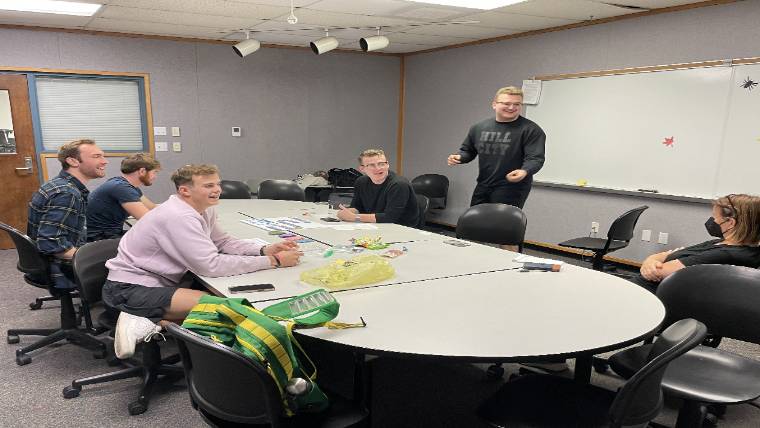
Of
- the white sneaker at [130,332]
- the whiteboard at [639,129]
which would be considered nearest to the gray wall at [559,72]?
the whiteboard at [639,129]

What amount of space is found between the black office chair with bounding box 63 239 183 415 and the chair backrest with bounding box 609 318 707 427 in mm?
2080

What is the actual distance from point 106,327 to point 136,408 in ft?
1.32

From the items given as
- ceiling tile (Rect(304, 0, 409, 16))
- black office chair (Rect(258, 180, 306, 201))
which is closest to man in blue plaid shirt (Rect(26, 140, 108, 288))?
black office chair (Rect(258, 180, 306, 201))

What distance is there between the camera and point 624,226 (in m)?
4.22

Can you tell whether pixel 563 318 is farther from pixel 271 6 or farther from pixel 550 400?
pixel 271 6

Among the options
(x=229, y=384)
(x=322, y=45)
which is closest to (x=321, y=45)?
(x=322, y=45)

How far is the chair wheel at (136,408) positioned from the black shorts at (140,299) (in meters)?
0.47

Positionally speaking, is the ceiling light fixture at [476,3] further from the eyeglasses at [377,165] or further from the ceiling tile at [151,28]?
the ceiling tile at [151,28]

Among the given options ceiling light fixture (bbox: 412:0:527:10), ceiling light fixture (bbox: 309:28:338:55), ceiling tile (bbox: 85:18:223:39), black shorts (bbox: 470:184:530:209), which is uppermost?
ceiling light fixture (bbox: 412:0:527:10)

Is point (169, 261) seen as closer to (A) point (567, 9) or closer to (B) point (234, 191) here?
(B) point (234, 191)

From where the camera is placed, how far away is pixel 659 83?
15.5 feet

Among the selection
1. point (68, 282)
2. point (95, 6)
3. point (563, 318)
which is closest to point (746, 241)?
point (563, 318)

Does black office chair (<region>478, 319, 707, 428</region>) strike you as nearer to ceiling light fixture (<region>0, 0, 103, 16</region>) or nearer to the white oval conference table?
the white oval conference table

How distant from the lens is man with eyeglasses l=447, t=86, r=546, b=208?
151 inches
